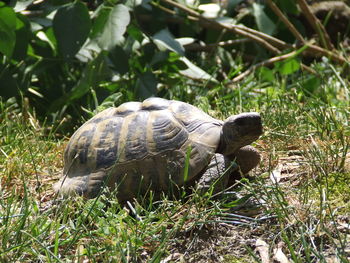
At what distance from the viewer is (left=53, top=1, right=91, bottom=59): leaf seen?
15.4 ft

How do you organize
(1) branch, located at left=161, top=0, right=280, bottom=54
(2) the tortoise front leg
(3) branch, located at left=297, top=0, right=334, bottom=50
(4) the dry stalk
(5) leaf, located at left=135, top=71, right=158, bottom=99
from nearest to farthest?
(2) the tortoise front leg, (5) leaf, located at left=135, top=71, right=158, bottom=99, (1) branch, located at left=161, top=0, right=280, bottom=54, (4) the dry stalk, (3) branch, located at left=297, top=0, right=334, bottom=50

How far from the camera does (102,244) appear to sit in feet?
8.88

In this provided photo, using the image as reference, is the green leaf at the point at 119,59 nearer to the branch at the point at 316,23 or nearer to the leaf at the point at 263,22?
the leaf at the point at 263,22

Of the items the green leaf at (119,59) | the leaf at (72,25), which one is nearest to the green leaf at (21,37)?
the leaf at (72,25)

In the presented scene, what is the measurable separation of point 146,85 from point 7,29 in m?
1.12

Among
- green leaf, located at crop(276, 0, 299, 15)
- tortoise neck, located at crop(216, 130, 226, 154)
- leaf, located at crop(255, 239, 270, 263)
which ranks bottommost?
green leaf, located at crop(276, 0, 299, 15)

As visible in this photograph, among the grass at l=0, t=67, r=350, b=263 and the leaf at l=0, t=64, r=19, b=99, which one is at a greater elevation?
the grass at l=0, t=67, r=350, b=263

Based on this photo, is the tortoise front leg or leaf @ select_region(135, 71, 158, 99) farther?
leaf @ select_region(135, 71, 158, 99)

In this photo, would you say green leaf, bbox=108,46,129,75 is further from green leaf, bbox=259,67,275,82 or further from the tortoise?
the tortoise

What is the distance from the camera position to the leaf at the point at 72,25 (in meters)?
4.70

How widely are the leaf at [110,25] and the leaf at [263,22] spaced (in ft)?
5.35

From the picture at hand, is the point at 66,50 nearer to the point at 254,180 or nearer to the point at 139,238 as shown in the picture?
the point at 254,180

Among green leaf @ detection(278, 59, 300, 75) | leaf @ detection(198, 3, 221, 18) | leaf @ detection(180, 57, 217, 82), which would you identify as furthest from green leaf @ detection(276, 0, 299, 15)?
leaf @ detection(180, 57, 217, 82)

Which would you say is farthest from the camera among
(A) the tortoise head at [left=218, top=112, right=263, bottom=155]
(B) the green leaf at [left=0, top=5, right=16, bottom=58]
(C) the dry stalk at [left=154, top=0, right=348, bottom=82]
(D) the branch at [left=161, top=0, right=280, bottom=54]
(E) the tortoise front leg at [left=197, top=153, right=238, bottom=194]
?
(C) the dry stalk at [left=154, top=0, right=348, bottom=82]
